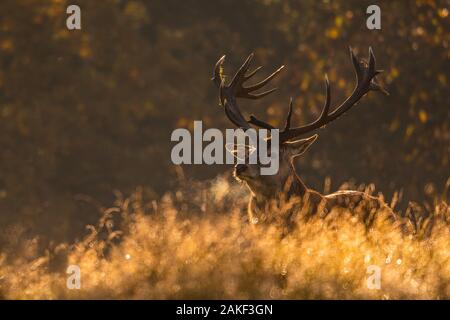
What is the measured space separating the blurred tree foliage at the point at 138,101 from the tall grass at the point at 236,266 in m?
11.1

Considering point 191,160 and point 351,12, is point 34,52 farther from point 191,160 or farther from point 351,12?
point 351,12

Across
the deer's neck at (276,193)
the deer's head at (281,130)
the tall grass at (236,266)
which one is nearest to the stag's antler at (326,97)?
the deer's head at (281,130)

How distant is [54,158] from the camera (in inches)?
801

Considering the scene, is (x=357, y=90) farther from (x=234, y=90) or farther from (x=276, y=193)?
(x=276, y=193)

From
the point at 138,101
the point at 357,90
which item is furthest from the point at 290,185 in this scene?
the point at 138,101

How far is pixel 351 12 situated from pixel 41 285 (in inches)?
508

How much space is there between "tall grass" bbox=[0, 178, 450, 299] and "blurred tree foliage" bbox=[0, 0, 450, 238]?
11.1m

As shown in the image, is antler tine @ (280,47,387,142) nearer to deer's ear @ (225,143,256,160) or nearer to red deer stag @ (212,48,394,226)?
red deer stag @ (212,48,394,226)

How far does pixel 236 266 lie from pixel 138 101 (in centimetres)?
1379

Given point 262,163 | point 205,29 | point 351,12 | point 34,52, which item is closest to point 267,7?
point 205,29

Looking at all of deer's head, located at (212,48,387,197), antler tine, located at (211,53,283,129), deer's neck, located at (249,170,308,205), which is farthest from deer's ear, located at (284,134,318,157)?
antler tine, located at (211,53,283,129)

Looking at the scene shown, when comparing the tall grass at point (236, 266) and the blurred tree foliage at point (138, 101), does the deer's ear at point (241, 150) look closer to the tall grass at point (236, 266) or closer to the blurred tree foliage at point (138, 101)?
the tall grass at point (236, 266)

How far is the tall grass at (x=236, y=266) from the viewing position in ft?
22.8

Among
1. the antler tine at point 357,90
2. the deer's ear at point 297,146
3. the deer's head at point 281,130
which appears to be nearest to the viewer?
the deer's head at point 281,130
